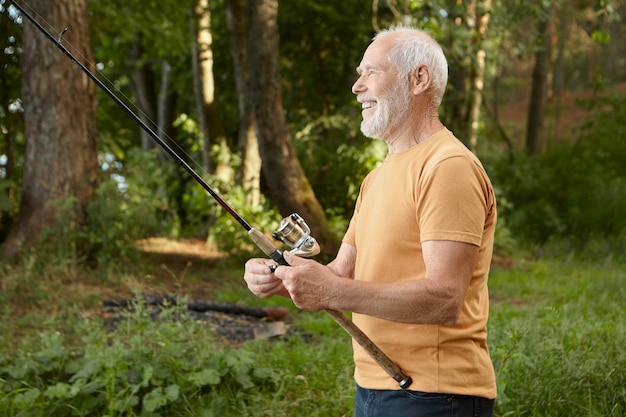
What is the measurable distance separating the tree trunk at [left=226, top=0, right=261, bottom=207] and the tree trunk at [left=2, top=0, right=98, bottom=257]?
2618mm

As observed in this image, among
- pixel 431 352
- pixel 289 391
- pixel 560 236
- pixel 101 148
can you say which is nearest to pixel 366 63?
pixel 431 352

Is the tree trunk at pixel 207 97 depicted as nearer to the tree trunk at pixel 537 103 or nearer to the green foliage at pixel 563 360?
the green foliage at pixel 563 360

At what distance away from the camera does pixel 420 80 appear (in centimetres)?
214

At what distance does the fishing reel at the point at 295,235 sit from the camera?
2.18m

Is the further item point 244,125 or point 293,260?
point 244,125

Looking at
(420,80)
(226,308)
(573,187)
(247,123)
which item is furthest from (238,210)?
(420,80)

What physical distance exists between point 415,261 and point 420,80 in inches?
20.2

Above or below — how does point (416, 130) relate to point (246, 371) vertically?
above

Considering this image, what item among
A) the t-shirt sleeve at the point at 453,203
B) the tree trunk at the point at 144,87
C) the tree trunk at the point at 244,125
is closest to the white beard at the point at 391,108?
the t-shirt sleeve at the point at 453,203

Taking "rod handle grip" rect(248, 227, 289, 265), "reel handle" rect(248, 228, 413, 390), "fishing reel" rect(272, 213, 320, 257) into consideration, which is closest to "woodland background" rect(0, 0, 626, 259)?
"rod handle grip" rect(248, 227, 289, 265)

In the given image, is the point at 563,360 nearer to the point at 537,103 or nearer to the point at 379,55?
the point at 379,55

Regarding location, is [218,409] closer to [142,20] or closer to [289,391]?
[289,391]

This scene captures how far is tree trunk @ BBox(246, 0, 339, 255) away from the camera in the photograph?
29.2 ft

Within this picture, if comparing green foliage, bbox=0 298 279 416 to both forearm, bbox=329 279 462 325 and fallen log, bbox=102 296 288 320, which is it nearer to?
fallen log, bbox=102 296 288 320
